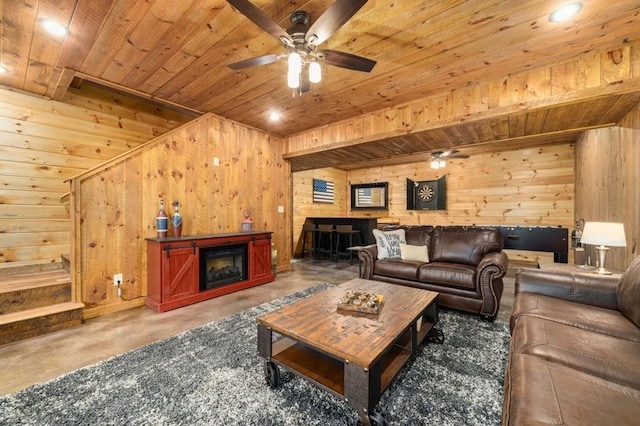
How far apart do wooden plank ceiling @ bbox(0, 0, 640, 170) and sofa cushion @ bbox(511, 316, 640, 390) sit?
6.88 feet

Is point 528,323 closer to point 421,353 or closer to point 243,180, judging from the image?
point 421,353

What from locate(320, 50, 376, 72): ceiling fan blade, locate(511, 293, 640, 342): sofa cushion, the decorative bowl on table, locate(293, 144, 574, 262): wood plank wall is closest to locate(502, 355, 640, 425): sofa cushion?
locate(511, 293, 640, 342): sofa cushion

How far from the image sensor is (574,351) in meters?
1.19

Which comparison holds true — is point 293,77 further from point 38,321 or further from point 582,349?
point 38,321

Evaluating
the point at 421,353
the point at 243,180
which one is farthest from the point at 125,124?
the point at 421,353

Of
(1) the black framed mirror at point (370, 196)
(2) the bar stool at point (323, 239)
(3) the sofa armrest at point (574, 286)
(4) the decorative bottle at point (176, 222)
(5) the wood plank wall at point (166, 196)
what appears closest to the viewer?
(3) the sofa armrest at point (574, 286)

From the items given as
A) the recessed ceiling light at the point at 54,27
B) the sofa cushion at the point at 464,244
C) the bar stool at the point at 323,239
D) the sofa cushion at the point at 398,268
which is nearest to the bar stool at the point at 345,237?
the bar stool at the point at 323,239

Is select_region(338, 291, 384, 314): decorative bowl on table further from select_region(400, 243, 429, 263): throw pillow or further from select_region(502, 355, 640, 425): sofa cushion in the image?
select_region(400, 243, 429, 263): throw pillow

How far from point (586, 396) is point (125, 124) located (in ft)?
16.4

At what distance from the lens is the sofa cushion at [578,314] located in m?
1.40

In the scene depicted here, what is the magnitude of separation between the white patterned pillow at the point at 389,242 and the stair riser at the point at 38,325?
3.44 meters

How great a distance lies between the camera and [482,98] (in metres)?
2.86

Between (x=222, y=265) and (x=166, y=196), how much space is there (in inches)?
46.9

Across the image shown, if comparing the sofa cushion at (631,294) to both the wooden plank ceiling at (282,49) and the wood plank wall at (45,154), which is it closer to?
the wooden plank ceiling at (282,49)
